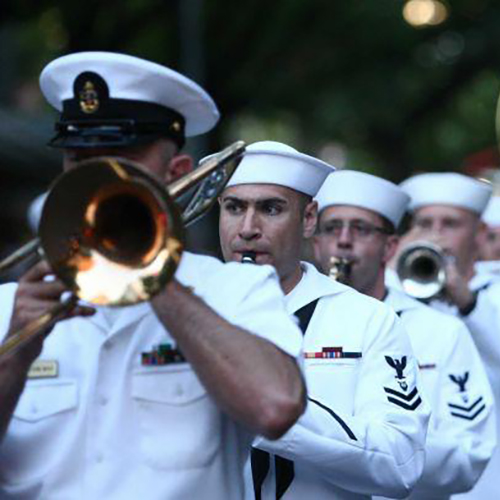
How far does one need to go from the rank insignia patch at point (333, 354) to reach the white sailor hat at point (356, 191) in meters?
1.69

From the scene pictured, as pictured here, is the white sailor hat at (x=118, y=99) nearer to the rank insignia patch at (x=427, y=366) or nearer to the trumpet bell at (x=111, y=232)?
the trumpet bell at (x=111, y=232)

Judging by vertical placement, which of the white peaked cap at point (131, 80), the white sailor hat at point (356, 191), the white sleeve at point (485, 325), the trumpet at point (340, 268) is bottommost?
the white sleeve at point (485, 325)

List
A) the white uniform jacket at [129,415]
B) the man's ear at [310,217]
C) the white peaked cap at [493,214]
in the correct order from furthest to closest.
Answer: the white peaked cap at [493,214]
the man's ear at [310,217]
the white uniform jacket at [129,415]

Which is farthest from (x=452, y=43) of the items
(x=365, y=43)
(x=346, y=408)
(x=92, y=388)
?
(x=92, y=388)

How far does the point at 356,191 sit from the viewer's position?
Answer: 21.6 ft

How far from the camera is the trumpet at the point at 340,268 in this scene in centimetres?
617

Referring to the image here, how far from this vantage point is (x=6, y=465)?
339 centimetres

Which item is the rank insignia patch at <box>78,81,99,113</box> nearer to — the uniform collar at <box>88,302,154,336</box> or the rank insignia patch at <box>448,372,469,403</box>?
the uniform collar at <box>88,302,154,336</box>

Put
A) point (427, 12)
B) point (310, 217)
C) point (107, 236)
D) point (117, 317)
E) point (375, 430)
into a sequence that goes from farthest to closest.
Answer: point (427, 12) → point (310, 217) → point (375, 430) → point (117, 317) → point (107, 236)

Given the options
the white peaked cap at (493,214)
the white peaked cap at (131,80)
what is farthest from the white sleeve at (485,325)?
the white peaked cap at (131,80)

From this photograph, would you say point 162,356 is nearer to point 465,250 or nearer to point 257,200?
point 257,200

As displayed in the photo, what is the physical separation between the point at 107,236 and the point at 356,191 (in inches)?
138

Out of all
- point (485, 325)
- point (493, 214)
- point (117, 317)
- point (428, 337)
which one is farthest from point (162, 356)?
point (493, 214)

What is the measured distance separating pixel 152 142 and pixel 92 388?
1.88 feet
